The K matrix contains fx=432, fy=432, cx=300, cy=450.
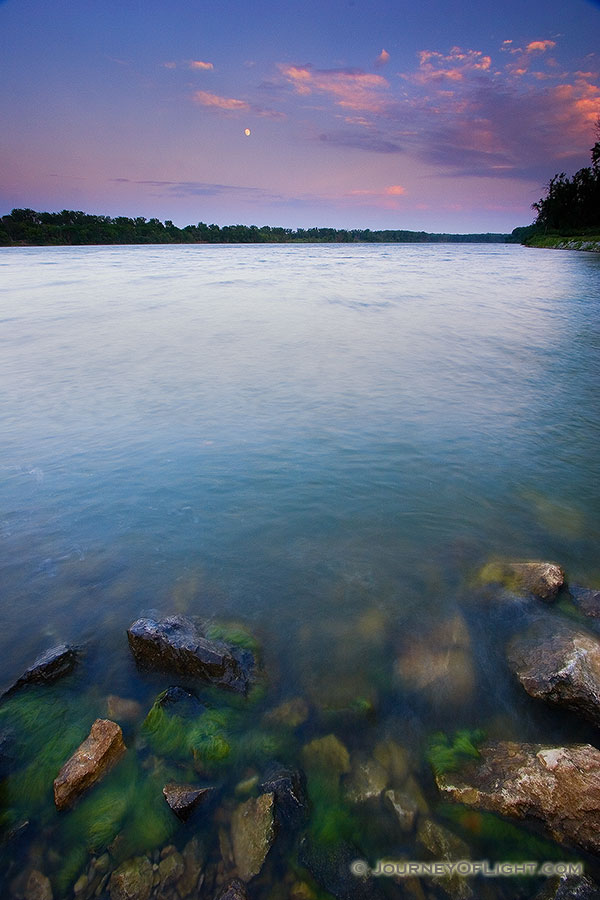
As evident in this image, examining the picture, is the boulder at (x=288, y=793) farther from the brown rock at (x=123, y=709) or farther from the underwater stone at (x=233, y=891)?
the brown rock at (x=123, y=709)

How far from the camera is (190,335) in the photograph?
818 inches

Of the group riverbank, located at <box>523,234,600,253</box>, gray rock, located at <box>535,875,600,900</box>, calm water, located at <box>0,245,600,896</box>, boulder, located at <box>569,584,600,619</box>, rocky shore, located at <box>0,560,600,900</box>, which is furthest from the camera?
riverbank, located at <box>523,234,600,253</box>

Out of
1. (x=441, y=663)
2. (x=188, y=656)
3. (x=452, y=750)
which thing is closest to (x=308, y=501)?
(x=441, y=663)

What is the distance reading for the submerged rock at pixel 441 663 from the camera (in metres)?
4.53

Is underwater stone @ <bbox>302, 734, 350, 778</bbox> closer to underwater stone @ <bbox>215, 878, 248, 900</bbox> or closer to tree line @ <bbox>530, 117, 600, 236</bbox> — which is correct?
underwater stone @ <bbox>215, 878, 248, 900</bbox>

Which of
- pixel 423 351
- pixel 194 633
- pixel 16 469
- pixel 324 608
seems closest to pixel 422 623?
pixel 324 608

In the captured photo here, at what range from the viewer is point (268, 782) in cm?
370

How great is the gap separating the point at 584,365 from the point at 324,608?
50.1 feet

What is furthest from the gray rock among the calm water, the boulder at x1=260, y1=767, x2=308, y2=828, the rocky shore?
the boulder at x1=260, y1=767, x2=308, y2=828

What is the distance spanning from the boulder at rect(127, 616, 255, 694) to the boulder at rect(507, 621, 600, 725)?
2932 mm

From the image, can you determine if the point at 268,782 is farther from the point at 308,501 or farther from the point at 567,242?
the point at 567,242

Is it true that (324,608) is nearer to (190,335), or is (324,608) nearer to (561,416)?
(561,416)

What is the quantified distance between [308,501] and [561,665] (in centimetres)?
452

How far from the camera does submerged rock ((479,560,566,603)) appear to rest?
5492 millimetres
